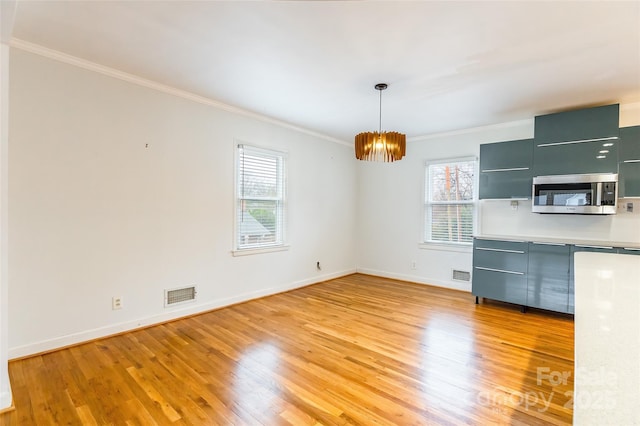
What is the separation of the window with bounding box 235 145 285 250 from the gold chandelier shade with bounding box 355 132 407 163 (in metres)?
1.79

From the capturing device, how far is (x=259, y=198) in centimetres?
454

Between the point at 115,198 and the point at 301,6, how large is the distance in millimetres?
2549

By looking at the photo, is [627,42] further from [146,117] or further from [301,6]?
[146,117]

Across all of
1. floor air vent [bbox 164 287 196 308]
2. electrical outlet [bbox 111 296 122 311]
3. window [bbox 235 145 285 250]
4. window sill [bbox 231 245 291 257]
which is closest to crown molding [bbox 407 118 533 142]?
window [bbox 235 145 285 250]

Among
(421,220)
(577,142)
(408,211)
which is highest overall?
(577,142)

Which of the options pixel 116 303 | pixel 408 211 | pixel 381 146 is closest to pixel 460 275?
pixel 408 211

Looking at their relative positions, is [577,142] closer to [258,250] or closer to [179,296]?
[258,250]

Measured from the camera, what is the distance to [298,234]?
5.20m

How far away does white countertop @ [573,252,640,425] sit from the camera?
0.59 metres

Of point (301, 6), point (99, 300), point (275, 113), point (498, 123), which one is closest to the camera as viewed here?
point (301, 6)

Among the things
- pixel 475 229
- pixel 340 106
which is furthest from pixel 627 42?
pixel 475 229

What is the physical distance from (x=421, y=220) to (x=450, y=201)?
0.58m

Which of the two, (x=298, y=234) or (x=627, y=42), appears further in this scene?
(x=298, y=234)

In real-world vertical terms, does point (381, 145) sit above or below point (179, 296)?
above
